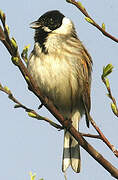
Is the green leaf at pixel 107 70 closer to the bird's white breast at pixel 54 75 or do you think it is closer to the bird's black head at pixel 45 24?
the bird's white breast at pixel 54 75

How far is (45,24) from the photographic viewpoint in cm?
415

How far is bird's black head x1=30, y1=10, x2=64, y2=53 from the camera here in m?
3.92

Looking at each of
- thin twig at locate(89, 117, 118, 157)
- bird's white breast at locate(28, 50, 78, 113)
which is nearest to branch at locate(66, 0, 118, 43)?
thin twig at locate(89, 117, 118, 157)

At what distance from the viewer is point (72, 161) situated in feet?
12.7

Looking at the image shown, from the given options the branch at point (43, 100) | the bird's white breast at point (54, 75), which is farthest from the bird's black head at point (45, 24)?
the branch at point (43, 100)

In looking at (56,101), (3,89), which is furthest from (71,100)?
(3,89)

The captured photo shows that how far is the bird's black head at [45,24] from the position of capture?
12.9 feet

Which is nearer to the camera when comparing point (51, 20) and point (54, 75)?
point (54, 75)

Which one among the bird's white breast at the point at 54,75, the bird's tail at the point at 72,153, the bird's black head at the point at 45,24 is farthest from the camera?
the bird's black head at the point at 45,24

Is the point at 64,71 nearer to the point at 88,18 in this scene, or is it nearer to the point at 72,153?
the point at 72,153

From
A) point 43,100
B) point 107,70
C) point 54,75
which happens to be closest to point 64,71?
point 54,75

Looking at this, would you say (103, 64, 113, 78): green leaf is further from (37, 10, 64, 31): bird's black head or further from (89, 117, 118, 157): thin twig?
(37, 10, 64, 31): bird's black head

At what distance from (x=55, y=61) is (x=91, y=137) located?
121 centimetres

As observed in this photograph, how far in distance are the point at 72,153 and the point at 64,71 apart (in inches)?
38.1
